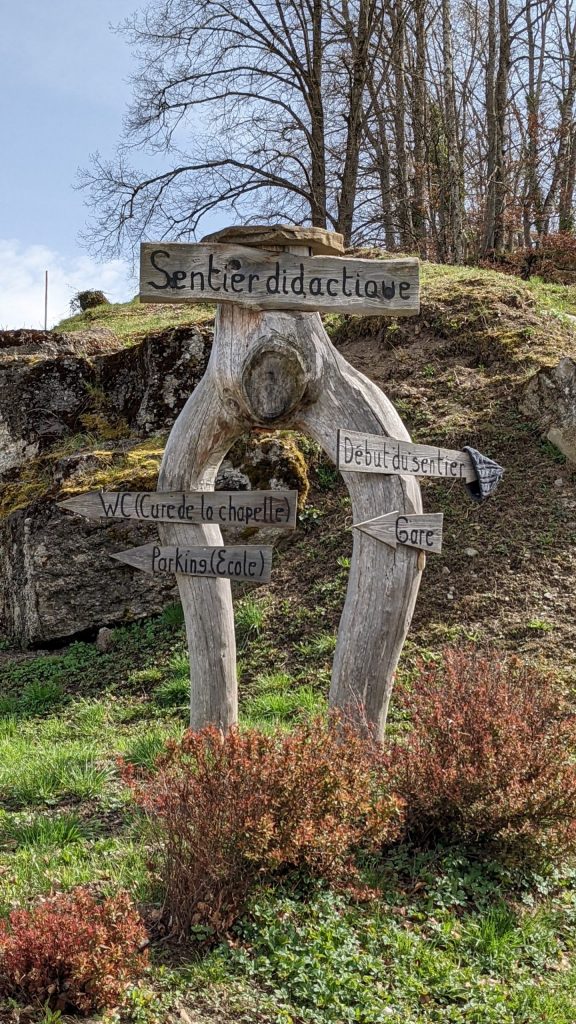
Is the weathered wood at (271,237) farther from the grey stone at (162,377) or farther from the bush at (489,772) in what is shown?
the grey stone at (162,377)

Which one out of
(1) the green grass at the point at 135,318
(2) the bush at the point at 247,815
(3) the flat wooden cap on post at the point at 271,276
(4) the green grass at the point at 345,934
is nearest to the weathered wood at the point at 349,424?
(3) the flat wooden cap on post at the point at 271,276

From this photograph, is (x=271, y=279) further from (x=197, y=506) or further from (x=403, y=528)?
(x=403, y=528)

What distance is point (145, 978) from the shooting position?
10.6 feet

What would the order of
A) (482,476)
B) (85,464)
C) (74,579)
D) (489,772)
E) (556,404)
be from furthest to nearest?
(85,464)
(556,404)
(74,579)
(482,476)
(489,772)

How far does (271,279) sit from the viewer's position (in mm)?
4816

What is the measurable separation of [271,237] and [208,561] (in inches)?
74.8

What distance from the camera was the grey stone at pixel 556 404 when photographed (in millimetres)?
8516

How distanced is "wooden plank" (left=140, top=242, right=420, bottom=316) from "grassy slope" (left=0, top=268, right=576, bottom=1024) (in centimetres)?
276

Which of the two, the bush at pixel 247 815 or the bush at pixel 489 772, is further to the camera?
the bush at pixel 489 772

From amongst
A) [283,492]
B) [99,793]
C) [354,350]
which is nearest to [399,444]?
[283,492]

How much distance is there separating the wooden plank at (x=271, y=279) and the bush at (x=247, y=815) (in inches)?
92.9

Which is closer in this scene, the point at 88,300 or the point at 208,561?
the point at 208,561

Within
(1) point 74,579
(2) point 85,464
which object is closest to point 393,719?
→ (1) point 74,579

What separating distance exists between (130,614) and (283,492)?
340cm
